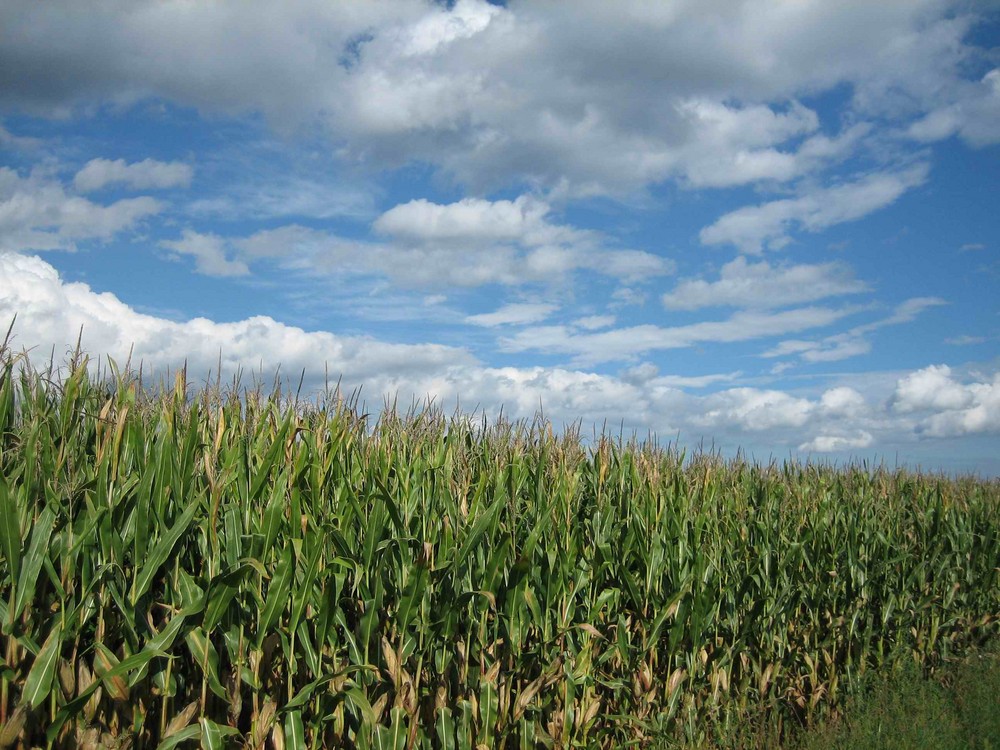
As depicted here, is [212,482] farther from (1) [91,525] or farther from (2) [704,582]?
(2) [704,582]

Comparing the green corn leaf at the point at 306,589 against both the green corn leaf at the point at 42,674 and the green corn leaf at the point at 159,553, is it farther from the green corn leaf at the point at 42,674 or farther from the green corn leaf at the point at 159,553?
the green corn leaf at the point at 42,674

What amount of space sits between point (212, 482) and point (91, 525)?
61 centimetres

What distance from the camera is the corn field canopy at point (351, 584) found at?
12.8 feet

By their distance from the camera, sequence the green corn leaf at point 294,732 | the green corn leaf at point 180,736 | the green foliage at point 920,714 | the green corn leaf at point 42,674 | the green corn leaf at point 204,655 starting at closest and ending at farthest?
the green corn leaf at point 42,674
the green corn leaf at point 180,736
the green corn leaf at point 204,655
the green corn leaf at point 294,732
the green foliage at point 920,714

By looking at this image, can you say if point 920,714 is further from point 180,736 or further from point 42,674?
point 42,674

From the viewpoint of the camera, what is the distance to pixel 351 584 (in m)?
4.72

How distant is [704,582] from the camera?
6.64 m

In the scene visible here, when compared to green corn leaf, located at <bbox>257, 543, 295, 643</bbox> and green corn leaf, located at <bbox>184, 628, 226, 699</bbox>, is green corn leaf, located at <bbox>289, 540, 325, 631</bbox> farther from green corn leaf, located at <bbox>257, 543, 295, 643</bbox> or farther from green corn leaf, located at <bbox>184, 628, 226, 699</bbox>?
green corn leaf, located at <bbox>184, 628, 226, 699</bbox>

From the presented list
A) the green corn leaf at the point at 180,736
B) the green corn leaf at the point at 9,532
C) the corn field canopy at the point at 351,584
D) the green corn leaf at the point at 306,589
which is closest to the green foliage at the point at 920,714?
the corn field canopy at the point at 351,584

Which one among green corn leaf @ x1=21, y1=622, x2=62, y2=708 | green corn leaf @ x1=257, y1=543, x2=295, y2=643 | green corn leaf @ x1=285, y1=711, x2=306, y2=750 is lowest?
green corn leaf @ x1=285, y1=711, x2=306, y2=750

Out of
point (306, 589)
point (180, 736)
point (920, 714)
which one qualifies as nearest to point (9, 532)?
point (180, 736)

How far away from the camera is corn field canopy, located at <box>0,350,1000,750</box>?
3.90m

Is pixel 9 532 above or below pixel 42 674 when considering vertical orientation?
above

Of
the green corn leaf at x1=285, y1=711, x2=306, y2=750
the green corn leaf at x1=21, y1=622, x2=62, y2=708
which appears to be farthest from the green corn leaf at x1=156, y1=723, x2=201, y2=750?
the green corn leaf at x1=21, y1=622, x2=62, y2=708
